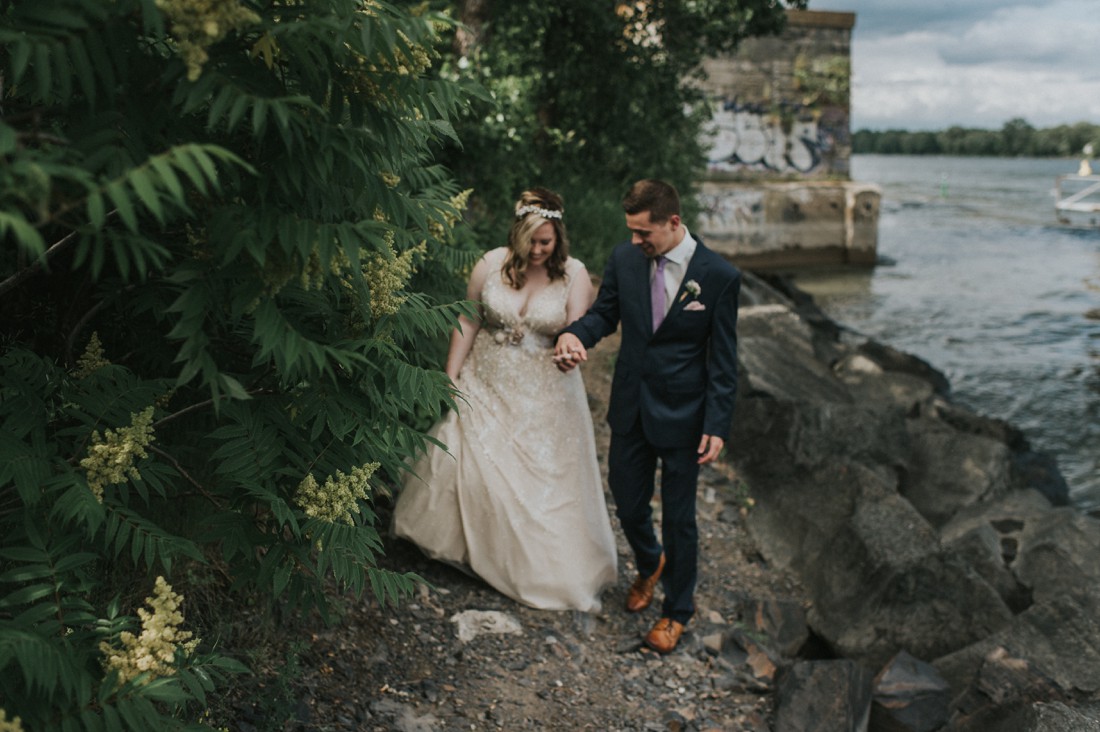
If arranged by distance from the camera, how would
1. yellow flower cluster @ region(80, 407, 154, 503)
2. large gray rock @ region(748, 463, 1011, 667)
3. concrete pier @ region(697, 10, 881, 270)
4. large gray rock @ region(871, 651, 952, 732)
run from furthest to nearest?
concrete pier @ region(697, 10, 881, 270) < large gray rock @ region(748, 463, 1011, 667) < large gray rock @ region(871, 651, 952, 732) < yellow flower cluster @ region(80, 407, 154, 503)

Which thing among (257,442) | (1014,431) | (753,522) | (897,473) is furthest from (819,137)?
(257,442)

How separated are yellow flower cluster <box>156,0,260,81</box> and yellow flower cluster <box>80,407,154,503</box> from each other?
1082 millimetres

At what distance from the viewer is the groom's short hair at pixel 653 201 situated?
5.57 m

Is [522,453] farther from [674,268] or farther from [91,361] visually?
[91,361]

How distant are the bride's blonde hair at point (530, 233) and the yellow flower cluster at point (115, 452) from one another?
3418 millimetres

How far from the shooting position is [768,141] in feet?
111

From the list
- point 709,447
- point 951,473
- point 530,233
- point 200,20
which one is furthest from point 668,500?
point 951,473

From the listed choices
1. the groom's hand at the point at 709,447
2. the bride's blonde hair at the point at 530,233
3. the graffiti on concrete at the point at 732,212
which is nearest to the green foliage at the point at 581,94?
the bride's blonde hair at the point at 530,233

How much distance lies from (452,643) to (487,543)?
75 centimetres

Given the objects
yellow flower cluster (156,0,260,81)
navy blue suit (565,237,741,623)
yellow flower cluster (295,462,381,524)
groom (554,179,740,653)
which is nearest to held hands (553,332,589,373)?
groom (554,179,740,653)

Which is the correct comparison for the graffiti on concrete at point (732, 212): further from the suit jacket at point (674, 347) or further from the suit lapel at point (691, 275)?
the suit lapel at point (691, 275)

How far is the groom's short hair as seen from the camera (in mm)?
5570

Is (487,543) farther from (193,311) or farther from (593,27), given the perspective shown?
(593,27)

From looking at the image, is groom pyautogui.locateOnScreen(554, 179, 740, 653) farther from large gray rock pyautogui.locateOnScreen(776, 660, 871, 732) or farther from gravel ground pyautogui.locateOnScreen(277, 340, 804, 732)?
large gray rock pyautogui.locateOnScreen(776, 660, 871, 732)
